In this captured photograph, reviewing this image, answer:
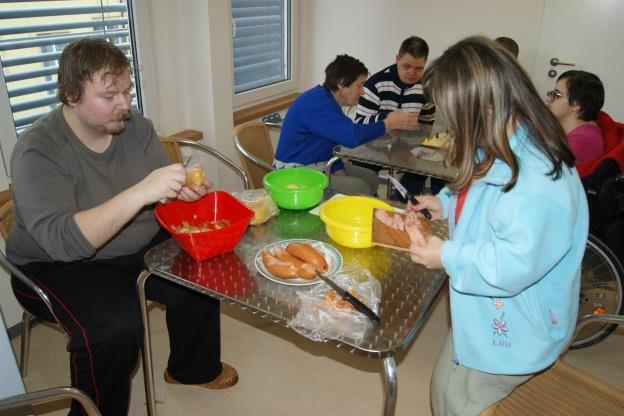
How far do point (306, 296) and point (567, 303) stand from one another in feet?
1.91

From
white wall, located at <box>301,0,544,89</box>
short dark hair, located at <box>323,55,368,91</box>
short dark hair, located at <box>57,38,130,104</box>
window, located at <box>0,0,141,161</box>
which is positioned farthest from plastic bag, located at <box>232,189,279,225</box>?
white wall, located at <box>301,0,544,89</box>

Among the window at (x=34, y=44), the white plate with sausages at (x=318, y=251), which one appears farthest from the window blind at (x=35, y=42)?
the white plate with sausages at (x=318, y=251)

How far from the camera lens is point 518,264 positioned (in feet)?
3.04

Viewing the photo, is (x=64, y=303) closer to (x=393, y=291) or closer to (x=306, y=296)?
(x=306, y=296)

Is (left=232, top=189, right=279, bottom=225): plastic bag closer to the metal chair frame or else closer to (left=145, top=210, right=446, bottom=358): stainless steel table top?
(left=145, top=210, right=446, bottom=358): stainless steel table top

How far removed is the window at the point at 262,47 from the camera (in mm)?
3307

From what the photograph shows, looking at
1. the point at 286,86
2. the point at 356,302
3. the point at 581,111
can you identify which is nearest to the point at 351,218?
the point at 356,302

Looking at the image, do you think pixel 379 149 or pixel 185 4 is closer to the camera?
pixel 379 149

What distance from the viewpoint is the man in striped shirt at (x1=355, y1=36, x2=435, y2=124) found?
9.86 ft

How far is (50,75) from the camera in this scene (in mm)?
2158

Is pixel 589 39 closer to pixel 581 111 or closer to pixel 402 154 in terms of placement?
pixel 581 111

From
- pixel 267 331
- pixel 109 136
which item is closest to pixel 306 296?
pixel 109 136

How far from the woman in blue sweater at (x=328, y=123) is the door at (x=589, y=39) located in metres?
1.35

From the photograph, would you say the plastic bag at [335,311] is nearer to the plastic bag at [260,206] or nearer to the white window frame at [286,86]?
the plastic bag at [260,206]
